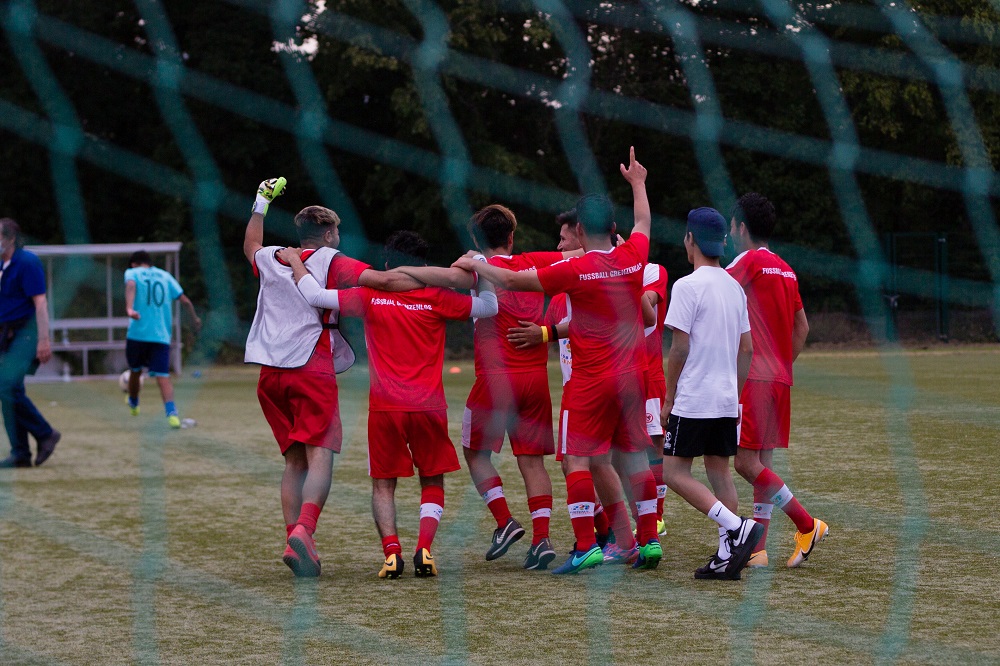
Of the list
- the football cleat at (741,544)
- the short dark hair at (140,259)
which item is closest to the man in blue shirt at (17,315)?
the short dark hair at (140,259)

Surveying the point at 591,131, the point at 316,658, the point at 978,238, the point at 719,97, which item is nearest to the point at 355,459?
the point at 316,658

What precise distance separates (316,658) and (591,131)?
694 inches

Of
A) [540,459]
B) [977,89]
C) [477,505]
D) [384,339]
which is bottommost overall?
[477,505]

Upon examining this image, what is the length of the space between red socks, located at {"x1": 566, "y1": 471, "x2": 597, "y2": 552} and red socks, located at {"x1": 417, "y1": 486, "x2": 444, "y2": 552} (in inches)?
25.6

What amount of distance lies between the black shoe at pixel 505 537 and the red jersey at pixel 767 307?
1.37 m

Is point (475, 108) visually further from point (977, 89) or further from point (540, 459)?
point (540, 459)

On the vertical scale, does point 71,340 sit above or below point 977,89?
below

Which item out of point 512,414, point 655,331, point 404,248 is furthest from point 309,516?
point 655,331

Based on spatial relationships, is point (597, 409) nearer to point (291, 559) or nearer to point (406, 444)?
point (406, 444)

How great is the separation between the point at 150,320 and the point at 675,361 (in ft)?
29.0

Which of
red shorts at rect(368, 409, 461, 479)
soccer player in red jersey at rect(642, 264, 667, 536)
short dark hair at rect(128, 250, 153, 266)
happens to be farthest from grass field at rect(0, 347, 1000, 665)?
short dark hair at rect(128, 250, 153, 266)

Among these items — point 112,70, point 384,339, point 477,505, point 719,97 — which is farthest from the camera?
point 112,70

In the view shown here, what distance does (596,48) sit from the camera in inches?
724

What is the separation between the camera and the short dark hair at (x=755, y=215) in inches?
238
